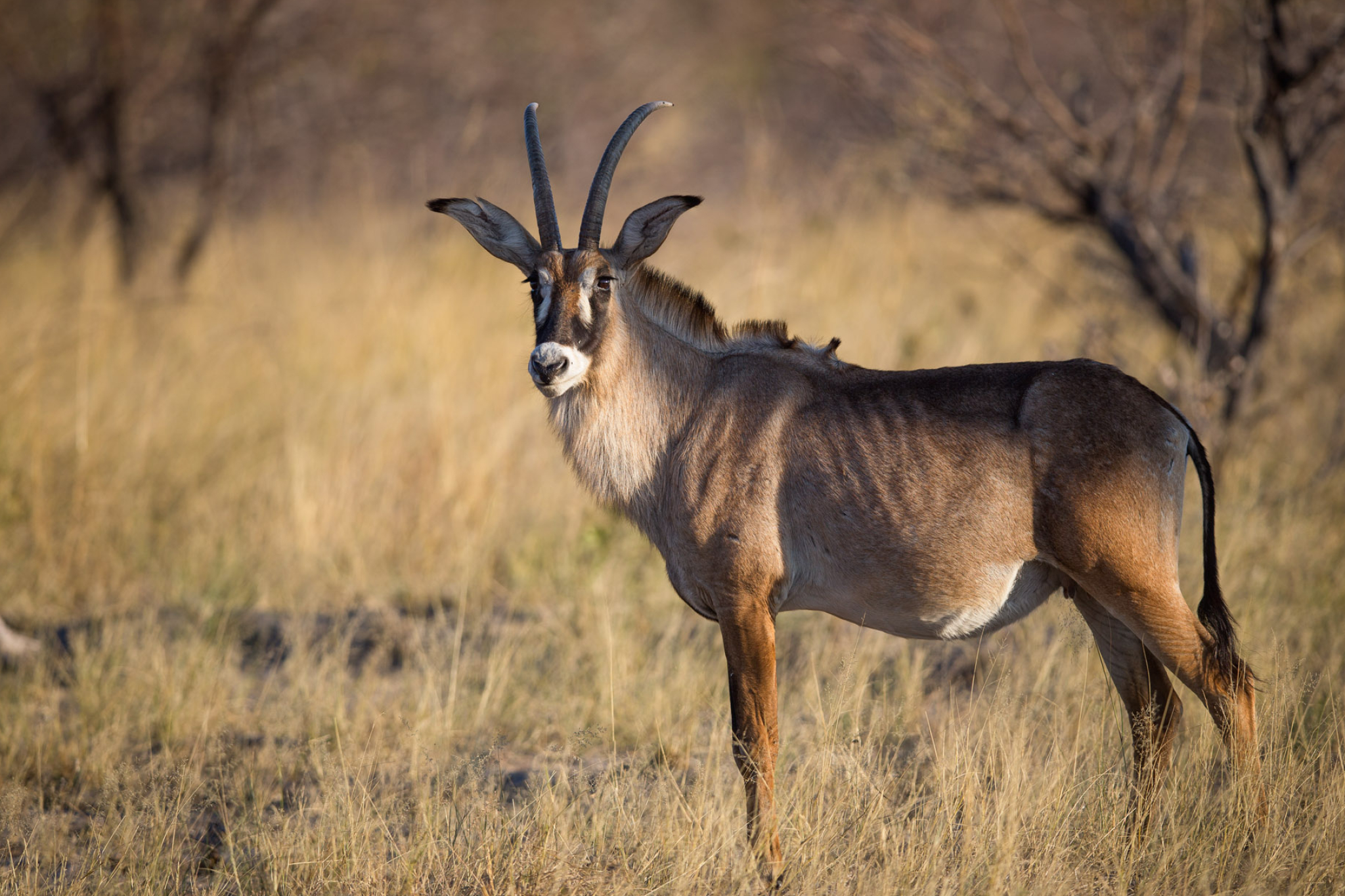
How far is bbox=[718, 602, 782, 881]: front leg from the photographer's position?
430cm

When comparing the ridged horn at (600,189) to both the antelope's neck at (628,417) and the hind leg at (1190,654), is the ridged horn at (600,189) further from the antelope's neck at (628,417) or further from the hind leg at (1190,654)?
the hind leg at (1190,654)

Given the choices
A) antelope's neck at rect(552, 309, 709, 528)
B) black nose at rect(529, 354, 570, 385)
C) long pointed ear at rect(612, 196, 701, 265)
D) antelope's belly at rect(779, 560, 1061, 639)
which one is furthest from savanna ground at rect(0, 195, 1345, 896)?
long pointed ear at rect(612, 196, 701, 265)

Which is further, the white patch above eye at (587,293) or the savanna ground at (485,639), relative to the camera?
the white patch above eye at (587,293)

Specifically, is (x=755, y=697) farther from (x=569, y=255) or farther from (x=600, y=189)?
(x=600, y=189)

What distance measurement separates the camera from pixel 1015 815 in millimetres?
4121

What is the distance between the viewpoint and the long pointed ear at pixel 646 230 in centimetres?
482

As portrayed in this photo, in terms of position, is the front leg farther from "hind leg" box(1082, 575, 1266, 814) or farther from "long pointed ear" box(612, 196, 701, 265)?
"long pointed ear" box(612, 196, 701, 265)

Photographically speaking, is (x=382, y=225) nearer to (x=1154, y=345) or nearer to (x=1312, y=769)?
(x=1154, y=345)

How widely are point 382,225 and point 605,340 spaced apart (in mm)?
9177

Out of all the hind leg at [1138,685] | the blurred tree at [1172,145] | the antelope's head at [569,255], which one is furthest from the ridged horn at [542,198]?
the blurred tree at [1172,145]

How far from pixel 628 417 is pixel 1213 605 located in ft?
8.34

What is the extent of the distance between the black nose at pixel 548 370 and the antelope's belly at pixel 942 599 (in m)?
1.32

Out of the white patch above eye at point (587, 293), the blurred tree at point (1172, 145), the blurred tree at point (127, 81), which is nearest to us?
the white patch above eye at point (587, 293)

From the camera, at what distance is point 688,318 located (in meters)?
4.95
